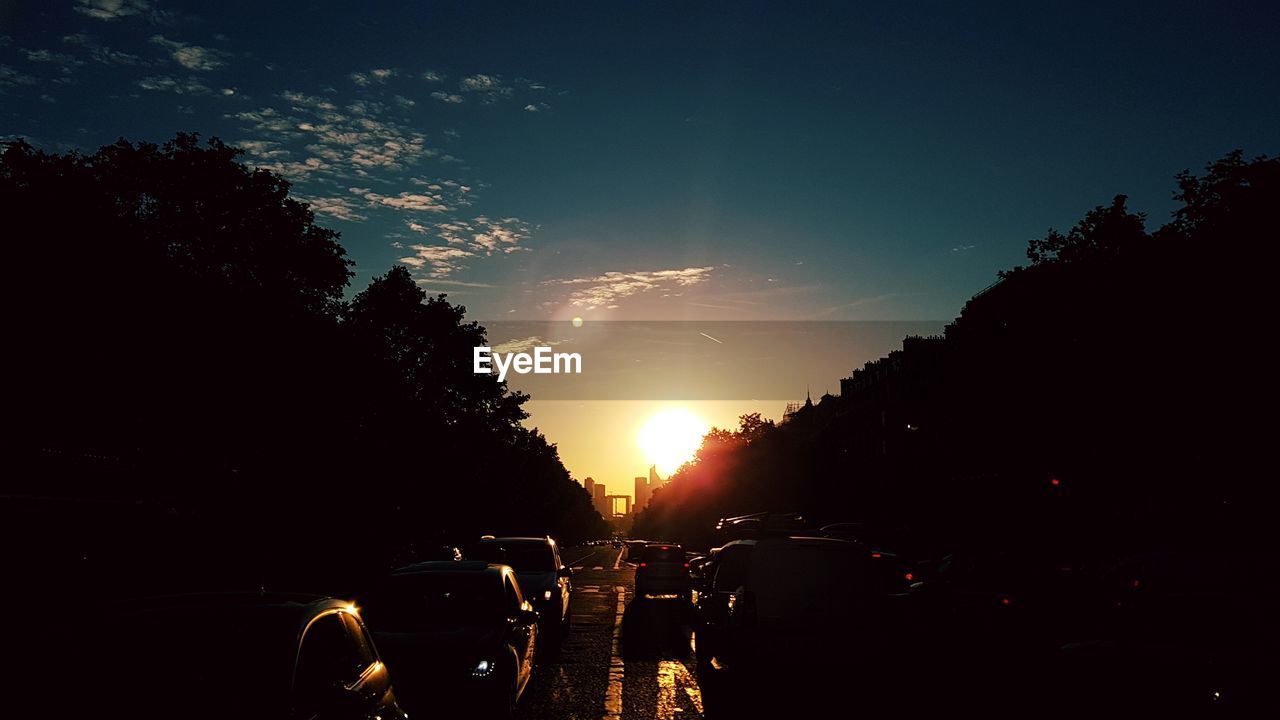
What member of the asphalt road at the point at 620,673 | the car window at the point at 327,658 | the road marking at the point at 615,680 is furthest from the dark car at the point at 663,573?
the car window at the point at 327,658

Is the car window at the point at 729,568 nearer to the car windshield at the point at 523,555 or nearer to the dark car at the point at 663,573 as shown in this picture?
the car windshield at the point at 523,555

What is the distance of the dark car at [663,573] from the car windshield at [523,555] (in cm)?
1033

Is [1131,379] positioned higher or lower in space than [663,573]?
higher

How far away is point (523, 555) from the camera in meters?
18.1

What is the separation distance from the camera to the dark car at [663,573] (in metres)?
28.4

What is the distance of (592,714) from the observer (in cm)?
1073

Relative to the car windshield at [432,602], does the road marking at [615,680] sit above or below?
below

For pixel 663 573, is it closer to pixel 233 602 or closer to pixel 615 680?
pixel 615 680

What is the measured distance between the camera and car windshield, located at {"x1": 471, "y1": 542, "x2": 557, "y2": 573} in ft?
58.4

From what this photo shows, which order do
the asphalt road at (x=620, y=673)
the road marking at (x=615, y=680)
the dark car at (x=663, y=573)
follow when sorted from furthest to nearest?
the dark car at (x=663, y=573)
the asphalt road at (x=620, y=673)
the road marking at (x=615, y=680)

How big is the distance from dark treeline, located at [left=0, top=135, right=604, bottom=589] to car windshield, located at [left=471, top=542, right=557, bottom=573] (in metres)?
8.52

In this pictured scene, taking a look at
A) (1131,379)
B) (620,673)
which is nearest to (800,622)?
(620,673)

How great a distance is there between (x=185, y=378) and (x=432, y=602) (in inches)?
714

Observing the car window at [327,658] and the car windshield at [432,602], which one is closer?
the car window at [327,658]
